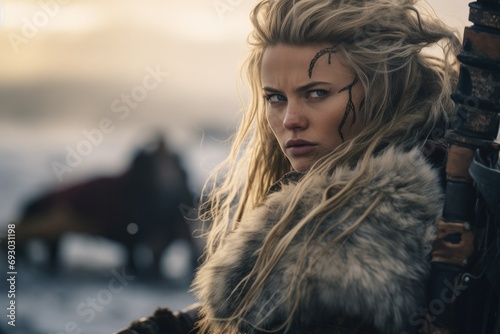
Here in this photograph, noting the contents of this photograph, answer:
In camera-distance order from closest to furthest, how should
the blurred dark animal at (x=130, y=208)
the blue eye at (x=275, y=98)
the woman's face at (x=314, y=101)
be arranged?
the woman's face at (x=314, y=101) < the blue eye at (x=275, y=98) < the blurred dark animal at (x=130, y=208)

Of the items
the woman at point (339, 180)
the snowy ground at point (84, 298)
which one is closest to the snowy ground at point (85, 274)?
the snowy ground at point (84, 298)

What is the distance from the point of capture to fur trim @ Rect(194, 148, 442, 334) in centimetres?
203

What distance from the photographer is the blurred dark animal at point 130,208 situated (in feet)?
27.3

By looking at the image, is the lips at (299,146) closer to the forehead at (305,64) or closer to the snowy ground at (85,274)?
the forehead at (305,64)

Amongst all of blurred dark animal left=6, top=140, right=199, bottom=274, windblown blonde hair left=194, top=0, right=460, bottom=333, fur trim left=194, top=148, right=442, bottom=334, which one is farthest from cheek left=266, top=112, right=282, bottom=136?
blurred dark animal left=6, top=140, right=199, bottom=274

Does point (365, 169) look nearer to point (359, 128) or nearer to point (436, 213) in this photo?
Answer: point (436, 213)

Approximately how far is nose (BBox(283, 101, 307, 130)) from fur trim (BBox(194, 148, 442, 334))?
361 millimetres

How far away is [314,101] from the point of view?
2672 mm

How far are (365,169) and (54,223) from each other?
655cm

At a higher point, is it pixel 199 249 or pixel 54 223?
pixel 54 223

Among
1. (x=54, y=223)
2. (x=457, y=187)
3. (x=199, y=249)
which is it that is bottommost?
(x=199, y=249)

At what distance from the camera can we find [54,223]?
8320 mm

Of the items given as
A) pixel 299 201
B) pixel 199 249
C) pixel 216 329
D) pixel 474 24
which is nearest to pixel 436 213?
pixel 299 201

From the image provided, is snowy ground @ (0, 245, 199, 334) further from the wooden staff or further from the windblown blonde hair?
the wooden staff
